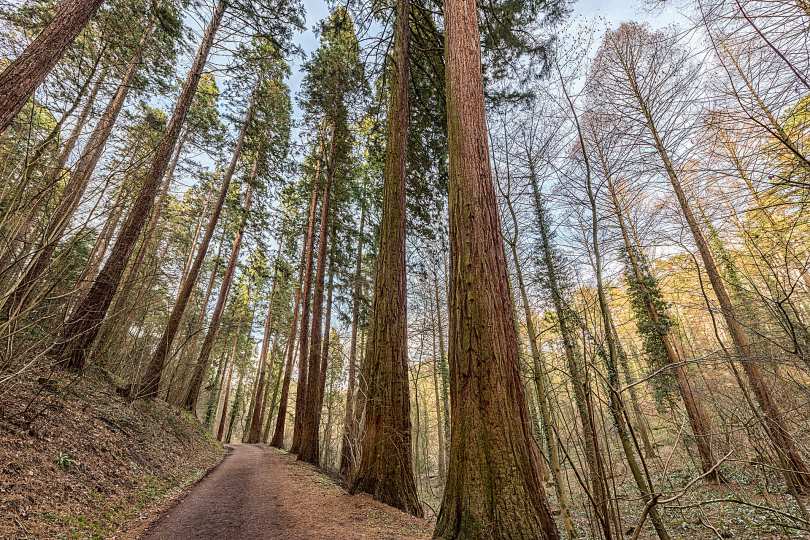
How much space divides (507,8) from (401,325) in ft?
18.6

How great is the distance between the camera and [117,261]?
629cm

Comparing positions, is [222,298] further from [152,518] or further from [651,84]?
[651,84]

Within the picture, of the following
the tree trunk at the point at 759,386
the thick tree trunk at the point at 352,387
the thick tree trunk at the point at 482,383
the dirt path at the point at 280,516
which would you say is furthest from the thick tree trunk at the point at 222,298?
the tree trunk at the point at 759,386

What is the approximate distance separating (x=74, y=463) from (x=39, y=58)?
16.8 ft

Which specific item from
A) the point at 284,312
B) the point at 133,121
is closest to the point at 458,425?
the point at 133,121

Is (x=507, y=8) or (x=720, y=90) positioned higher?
(x=507, y=8)

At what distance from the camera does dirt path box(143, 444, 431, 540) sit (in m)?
3.45

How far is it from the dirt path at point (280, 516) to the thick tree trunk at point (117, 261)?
10.0 feet

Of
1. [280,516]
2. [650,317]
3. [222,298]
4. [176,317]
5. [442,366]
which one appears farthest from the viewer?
[442,366]

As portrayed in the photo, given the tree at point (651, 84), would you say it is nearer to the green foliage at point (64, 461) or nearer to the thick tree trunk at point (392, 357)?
the thick tree trunk at point (392, 357)

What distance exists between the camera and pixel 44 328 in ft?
16.1

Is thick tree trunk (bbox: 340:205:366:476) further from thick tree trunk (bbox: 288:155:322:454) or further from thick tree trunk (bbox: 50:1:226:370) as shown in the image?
thick tree trunk (bbox: 50:1:226:370)

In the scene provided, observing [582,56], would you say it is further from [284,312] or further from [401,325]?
[284,312]

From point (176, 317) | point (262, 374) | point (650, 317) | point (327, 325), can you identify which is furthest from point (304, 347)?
point (650, 317)
